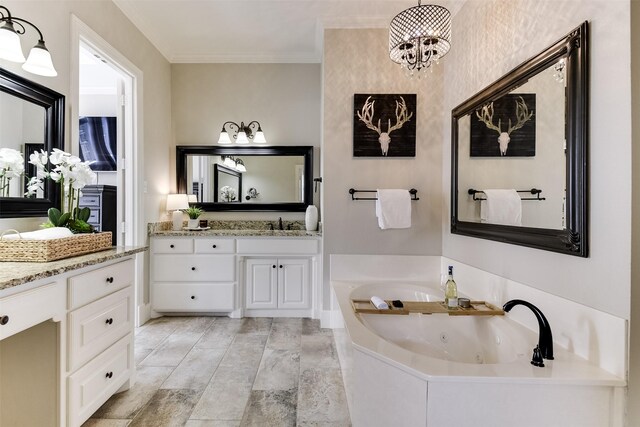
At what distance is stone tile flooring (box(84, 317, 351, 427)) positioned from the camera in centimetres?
162

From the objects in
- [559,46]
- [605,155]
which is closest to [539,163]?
[605,155]

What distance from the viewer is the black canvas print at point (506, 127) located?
5.08ft

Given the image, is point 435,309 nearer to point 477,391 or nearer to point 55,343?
point 477,391

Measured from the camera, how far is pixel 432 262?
2689 millimetres

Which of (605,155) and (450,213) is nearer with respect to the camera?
(605,155)

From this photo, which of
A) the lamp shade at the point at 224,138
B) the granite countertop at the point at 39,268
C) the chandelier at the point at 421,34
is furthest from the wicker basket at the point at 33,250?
the lamp shade at the point at 224,138

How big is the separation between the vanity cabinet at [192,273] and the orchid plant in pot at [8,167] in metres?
1.49

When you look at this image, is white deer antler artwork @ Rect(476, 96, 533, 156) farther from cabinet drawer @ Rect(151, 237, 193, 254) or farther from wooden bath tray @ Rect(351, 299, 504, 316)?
cabinet drawer @ Rect(151, 237, 193, 254)

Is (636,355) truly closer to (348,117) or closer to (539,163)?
(539,163)

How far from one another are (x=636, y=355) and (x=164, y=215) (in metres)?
3.58

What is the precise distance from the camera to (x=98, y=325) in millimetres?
1509

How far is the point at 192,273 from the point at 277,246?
34.3 inches

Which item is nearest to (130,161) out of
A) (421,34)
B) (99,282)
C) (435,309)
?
(99,282)

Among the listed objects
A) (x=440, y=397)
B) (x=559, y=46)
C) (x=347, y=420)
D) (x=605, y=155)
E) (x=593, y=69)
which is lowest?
(x=347, y=420)
